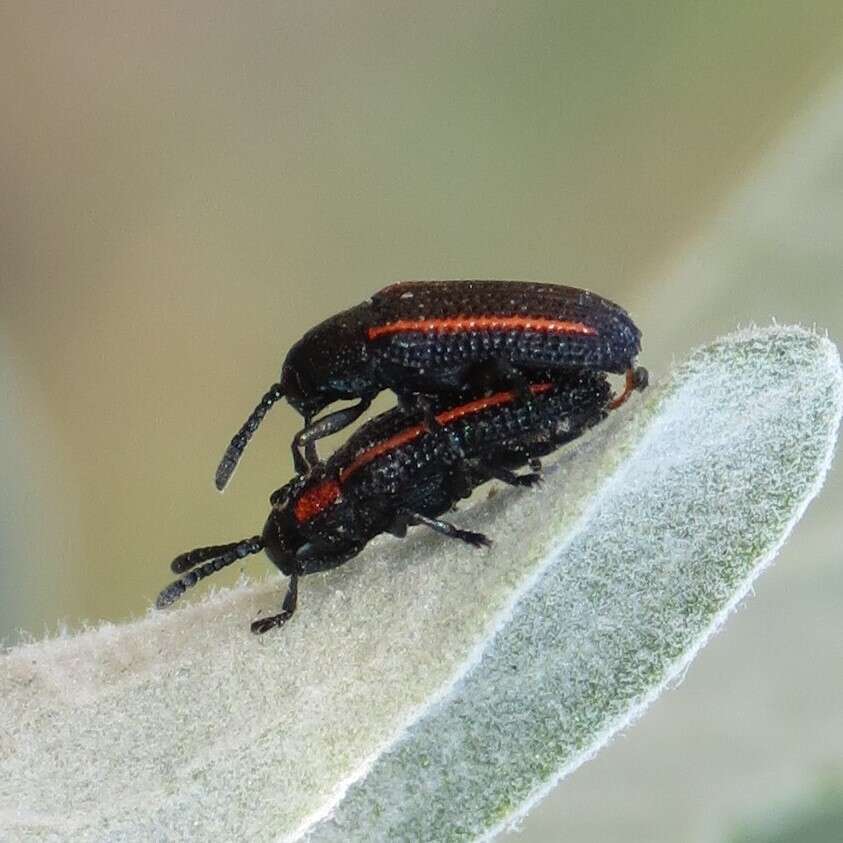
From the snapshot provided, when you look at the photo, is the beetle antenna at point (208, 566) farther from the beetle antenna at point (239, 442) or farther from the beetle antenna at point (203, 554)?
the beetle antenna at point (239, 442)

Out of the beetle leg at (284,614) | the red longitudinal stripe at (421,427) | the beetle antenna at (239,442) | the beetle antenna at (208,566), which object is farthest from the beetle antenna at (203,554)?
the beetle leg at (284,614)

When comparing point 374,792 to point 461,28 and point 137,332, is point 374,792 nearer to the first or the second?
point 137,332

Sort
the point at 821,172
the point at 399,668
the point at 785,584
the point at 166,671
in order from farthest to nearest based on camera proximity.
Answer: the point at 821,172, the point at 785,584, the point at 166,671, the point at 399,668

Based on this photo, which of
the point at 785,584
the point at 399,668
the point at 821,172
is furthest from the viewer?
the point at 821,172

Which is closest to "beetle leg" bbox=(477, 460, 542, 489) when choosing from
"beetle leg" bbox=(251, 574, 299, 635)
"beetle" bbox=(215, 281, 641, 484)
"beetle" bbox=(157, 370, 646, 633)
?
"beetle" bbox=(157, 370, 646, 633)

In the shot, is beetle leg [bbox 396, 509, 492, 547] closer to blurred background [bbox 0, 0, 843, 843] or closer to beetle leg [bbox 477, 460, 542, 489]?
beetle leg [bbox 477, 460, 542, 489]

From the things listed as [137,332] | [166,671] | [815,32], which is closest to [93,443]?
[137,332]
